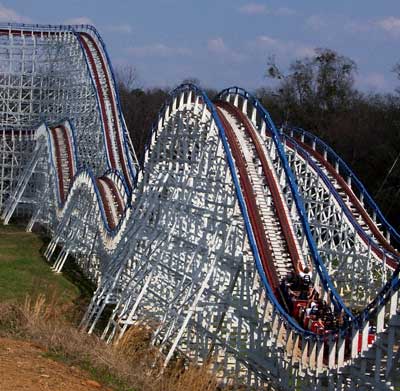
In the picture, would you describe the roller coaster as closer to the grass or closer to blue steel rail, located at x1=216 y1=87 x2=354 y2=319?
blue steel rail, located at x1=216 y1=87 x2=354 y2=319

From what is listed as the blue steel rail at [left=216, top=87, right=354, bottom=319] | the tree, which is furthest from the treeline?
the blue steel rail at [left=216, top=87, right=354, bottom=319]

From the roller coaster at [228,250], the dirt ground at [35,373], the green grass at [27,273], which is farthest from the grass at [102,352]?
the green grass at [27,273]

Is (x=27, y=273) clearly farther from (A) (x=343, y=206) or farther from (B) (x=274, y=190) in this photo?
(B) (x=274, y=190)

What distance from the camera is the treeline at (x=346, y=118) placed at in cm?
3034

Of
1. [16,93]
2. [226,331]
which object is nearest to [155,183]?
[226,331]

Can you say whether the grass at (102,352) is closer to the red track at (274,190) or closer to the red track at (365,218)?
the red track at (274,190)

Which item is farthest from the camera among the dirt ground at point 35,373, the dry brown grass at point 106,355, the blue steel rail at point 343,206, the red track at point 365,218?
the red track at point 365,218

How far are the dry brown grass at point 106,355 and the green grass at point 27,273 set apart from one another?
378cm

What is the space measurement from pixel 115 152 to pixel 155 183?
8.09 meters

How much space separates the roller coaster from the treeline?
11252 millimetres

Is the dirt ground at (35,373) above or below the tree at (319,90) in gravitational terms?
below

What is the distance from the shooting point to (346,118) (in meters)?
34.9

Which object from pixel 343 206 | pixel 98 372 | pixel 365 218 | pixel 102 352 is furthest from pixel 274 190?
pixel 365 218

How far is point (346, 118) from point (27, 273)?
19.9m
